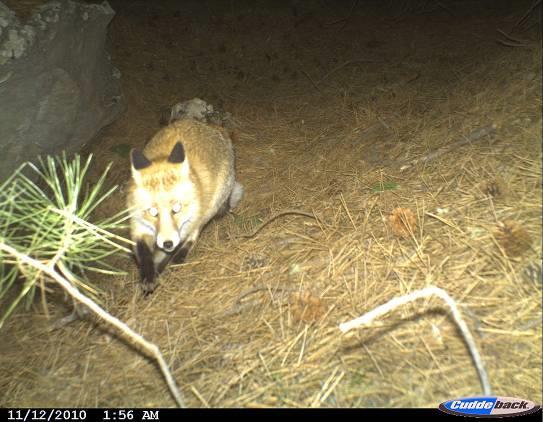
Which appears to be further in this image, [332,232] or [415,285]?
[332,232]

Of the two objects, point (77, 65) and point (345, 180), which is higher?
point (77, 65)

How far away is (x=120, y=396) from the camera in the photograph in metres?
2.32

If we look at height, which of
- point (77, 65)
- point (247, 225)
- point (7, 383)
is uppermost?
point (77, 65)

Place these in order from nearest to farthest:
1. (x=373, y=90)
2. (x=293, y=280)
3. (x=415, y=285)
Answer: (x=415, y=285), (x=293, y=280), (x=373, y=90)

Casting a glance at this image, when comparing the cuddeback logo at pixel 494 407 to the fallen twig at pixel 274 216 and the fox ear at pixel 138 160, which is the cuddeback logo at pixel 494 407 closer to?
the fallen twig at pixel 274 216

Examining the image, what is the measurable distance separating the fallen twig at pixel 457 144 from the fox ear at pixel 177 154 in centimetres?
213

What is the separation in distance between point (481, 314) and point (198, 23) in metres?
7.71

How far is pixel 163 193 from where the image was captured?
3.34 m

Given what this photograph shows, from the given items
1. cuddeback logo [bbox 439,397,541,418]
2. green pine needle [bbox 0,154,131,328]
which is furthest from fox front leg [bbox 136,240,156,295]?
cuddeback logo [bbox 439,397,541,418]

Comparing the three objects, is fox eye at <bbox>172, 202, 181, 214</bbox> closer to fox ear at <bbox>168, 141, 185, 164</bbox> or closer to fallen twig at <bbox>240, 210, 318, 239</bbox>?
fox ear at <bbox>168, 141, 185, 164</bbox>

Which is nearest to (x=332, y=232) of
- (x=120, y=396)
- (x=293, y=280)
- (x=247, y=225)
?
(x=293, y=280)

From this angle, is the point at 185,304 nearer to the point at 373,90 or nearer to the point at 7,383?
the point at 7,383

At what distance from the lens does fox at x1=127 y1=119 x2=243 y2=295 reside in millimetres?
3338

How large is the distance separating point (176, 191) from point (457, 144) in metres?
2.65
